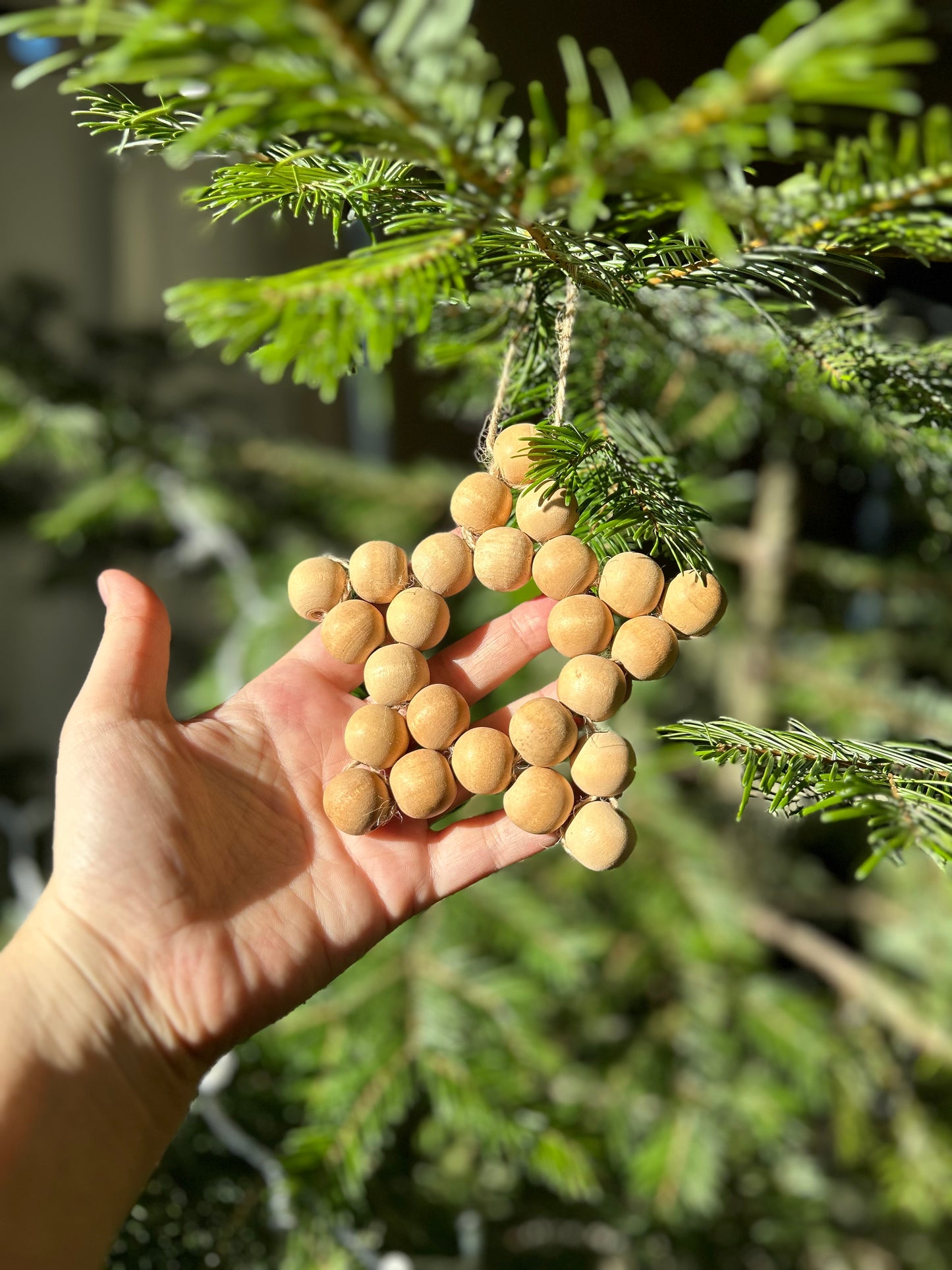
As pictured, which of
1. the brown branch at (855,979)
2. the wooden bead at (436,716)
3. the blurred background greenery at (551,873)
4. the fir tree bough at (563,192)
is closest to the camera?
the fir tree bough at (563,192)

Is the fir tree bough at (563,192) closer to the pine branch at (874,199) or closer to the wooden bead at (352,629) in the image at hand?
the pine branch at (874,199)

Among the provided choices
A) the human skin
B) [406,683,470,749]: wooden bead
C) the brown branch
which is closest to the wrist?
the human skin

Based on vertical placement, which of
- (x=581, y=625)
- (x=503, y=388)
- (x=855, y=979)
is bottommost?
(x=855, y=979)

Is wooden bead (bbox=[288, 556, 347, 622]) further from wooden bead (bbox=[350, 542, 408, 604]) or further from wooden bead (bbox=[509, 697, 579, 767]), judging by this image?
wooden bead (bbox=[509, 697, 579, 767])

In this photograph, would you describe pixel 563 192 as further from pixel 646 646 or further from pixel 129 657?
pixel 129 657

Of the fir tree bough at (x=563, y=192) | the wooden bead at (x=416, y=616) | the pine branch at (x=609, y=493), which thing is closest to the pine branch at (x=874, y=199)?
the fir tree bough at (x=563, y=192)

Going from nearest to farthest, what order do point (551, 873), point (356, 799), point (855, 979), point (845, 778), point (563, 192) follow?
point (563, 192), point (845, 778), point (356, 799), point (855, 979), point (551, 873)

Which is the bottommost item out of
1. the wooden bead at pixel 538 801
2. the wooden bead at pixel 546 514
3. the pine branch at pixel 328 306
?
the wooden bead at pixel 538 801

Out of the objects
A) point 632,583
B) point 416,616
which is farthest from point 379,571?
point 632,583
